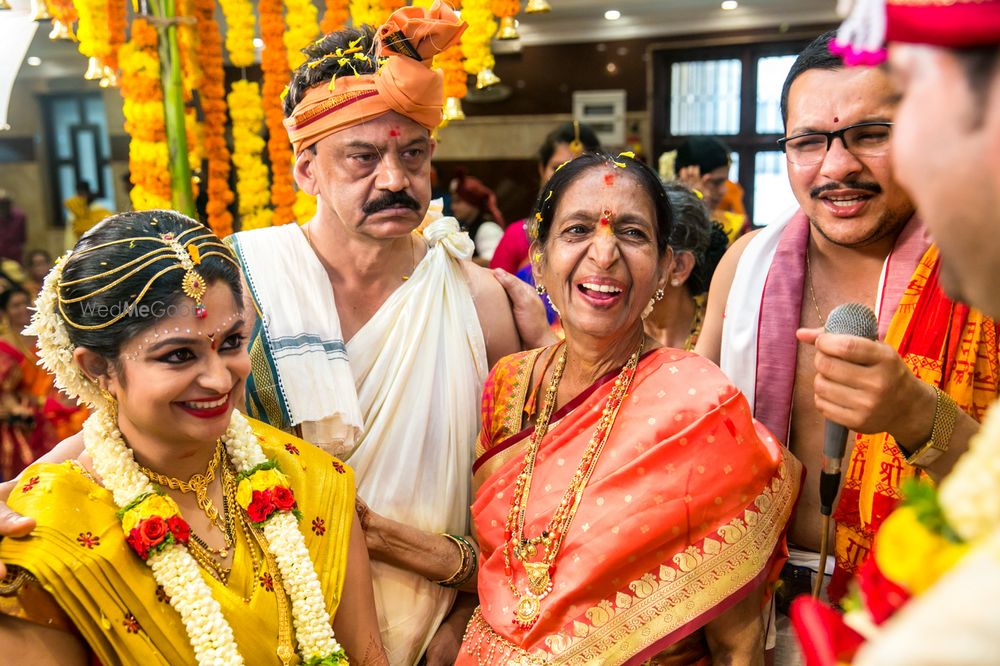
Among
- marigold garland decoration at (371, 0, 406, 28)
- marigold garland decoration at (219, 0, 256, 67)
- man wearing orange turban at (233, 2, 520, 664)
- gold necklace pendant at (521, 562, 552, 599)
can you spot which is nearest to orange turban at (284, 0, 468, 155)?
man wearing orange turban at (233, 2, 520, 664)

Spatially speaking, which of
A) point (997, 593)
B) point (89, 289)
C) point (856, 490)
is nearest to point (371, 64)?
point (89, 289)

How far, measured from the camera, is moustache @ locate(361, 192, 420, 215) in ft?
7.89

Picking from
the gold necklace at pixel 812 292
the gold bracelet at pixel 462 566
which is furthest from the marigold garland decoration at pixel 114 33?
the gold necklace at pixel 812 292

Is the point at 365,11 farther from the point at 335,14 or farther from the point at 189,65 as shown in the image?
the point at 189,65

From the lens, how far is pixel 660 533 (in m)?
1.86

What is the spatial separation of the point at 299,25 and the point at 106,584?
3470mm

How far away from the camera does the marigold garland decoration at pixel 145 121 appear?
3.79m

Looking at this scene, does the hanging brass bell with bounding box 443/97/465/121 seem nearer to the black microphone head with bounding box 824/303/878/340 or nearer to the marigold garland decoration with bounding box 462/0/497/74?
the marigold garland decoration with bounding box 462/0/497/74

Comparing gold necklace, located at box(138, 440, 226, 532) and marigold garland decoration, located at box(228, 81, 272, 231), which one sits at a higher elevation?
marigold garland decoration, located at box(228, 81, 272, 231)

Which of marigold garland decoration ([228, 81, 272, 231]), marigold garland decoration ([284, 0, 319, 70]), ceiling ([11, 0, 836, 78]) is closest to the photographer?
marigold garland decoration ([284, 0, 319, 70])

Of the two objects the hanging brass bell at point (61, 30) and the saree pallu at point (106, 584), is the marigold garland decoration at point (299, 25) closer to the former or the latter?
the hanging brass bell at point (61, 30)

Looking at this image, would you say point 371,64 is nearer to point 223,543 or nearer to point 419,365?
point 419,365

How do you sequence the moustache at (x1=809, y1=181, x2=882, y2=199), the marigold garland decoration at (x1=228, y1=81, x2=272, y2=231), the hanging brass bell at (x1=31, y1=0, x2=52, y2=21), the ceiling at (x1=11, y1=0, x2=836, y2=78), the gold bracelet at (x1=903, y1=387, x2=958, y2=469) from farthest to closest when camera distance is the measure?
1. the ceiling at (x1=11, y1=0, x2=836, y2=78)
2. the marigold garland decoration at (x1=228, y1=81, x2=272, y2=231)
3. the hanging brass bell at (x1=31, y1=0, x2=52, y2=21)
4. the moustache at (x1=809, y1=181, x2=882, y2=199)
5. the gold bracelet at (x1=903, y1=387, x2=958, y2=469)

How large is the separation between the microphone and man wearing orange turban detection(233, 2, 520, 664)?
1040 mm
